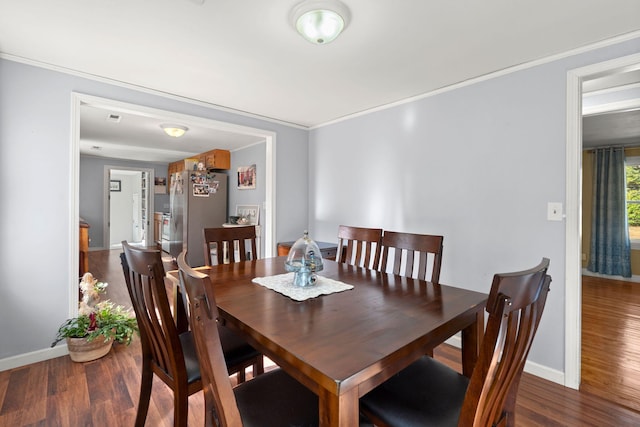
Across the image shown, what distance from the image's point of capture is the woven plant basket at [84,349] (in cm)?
220

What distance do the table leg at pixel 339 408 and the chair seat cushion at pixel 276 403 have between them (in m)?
0.25

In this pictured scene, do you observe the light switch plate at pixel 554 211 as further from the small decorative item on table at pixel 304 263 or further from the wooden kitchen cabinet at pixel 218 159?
the wooden kitchen cabinet at pixel 218 159

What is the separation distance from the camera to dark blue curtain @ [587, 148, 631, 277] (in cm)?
486

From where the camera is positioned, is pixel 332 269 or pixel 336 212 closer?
pixel 332 269

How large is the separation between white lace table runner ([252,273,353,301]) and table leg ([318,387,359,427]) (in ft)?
1.85

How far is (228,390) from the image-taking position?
813 millimetres

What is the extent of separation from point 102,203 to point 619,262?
1026 cm

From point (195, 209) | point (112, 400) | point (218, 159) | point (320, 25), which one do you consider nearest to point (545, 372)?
point (320, 25)

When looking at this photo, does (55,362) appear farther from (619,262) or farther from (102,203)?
(619,262)

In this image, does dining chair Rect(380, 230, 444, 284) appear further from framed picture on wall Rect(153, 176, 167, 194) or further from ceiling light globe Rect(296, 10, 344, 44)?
framed picture on wall Rect(153, 176, 167, 194)

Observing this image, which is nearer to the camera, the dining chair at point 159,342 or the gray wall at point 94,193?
the dining chair at point 159,342

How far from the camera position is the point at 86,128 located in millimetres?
4188

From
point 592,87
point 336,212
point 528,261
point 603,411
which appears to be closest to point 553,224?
point 528,261

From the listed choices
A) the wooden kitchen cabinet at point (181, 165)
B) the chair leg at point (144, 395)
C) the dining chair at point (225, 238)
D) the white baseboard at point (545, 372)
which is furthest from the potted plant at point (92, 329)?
the wooden kitchen cabinet at point (181, 165)
